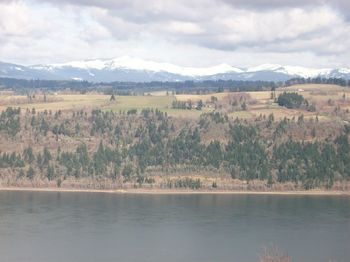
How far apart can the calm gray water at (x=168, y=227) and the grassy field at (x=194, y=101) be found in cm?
2539

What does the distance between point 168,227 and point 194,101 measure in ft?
184

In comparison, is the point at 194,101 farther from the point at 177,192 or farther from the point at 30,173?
the point at 30,173

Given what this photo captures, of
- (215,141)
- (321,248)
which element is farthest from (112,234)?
(215,141)

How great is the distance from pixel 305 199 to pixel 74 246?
109ft

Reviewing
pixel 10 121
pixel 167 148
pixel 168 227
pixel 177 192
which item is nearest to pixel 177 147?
pixel 167 148

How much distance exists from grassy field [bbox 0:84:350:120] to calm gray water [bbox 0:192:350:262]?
1000 inches

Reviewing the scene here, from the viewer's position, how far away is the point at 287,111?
9900 cm

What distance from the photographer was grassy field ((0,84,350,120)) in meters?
98.6

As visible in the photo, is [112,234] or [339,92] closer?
[112,234]

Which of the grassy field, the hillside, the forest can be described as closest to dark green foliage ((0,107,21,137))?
the forest

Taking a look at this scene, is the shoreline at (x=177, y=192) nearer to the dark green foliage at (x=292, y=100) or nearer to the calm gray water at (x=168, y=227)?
the calm gray water at (x=168, y=227)

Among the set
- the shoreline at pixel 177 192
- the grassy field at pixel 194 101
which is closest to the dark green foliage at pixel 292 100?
the grassy field at pixel 194 101

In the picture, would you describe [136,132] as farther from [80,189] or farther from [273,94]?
[273,94]

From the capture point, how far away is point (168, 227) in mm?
54156
